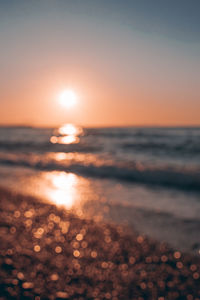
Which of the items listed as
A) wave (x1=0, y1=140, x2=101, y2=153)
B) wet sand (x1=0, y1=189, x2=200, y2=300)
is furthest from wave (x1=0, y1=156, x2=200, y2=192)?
wave (x1=0, y1=140, x2=101, y2=153)

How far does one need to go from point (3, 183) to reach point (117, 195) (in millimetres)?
3857

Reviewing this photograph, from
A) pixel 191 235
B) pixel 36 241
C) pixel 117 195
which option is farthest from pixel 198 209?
pixel 36 241

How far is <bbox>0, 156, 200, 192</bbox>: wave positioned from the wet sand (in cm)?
498

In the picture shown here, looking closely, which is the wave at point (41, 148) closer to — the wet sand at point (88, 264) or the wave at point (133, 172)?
the wave at point (133, 172)

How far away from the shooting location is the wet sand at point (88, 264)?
2363mm

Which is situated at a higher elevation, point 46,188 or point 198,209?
point 46,188

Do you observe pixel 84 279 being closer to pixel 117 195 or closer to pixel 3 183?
pixel 117 195

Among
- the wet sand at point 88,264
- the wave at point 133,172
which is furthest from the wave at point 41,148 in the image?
the wet sand at point 88,264

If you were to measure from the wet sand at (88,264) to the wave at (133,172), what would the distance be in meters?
4.98

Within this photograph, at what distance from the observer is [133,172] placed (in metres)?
10.4

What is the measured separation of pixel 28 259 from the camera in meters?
2.91

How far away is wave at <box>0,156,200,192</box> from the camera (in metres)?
8.88

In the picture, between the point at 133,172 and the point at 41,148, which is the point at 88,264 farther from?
the point at 41,148

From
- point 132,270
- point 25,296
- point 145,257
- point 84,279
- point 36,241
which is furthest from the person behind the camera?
point 36,241
